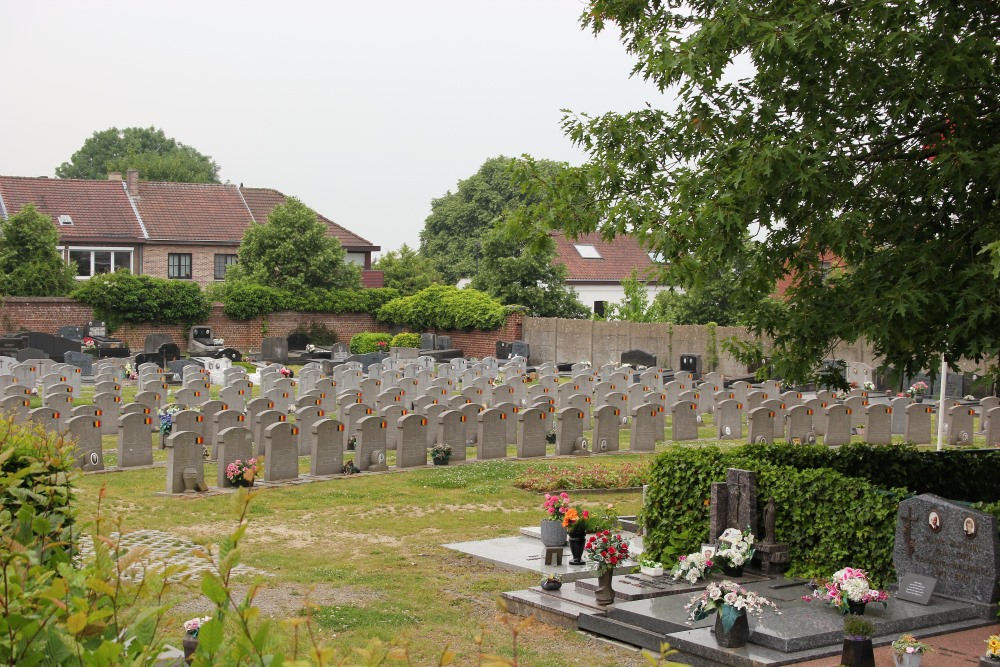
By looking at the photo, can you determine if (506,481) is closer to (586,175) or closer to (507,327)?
(586,175)

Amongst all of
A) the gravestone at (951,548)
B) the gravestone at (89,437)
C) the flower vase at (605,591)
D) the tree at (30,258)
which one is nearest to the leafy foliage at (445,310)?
the tree at (30,258)

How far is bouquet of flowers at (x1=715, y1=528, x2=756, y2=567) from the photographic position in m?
11.8

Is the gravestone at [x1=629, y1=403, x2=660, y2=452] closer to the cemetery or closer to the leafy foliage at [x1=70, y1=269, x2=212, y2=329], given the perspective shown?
the cemetery

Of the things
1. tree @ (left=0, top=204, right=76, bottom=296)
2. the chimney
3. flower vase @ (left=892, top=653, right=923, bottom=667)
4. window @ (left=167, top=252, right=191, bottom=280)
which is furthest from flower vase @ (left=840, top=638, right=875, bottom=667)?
the chimney

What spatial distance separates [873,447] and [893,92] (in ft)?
17.4

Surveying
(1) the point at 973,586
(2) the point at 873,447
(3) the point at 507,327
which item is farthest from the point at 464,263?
(1) the point at 973,586

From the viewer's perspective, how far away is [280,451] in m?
18.9

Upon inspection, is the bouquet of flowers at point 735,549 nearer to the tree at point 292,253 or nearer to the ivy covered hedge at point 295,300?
the ivy covered hedge at point 295,300

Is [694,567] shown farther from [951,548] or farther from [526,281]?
[526,281]

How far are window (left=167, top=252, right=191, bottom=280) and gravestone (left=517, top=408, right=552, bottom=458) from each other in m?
39.5

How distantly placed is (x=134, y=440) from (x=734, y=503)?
1233 cm

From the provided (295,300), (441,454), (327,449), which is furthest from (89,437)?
(295,300)

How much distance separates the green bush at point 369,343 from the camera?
Answer: 4625 centimetres

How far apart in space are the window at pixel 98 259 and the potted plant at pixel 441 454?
Result: 127ft
